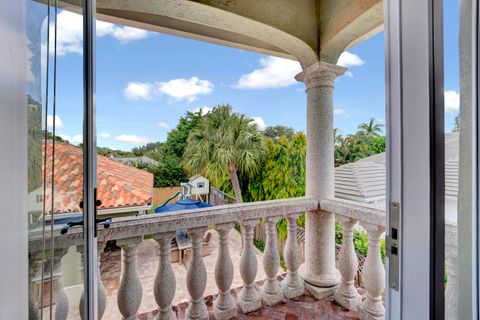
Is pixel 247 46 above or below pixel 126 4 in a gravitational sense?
above

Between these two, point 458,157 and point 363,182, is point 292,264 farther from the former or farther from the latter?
point 458,157

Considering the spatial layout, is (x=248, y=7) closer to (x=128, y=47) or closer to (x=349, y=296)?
(x=349, y=296)

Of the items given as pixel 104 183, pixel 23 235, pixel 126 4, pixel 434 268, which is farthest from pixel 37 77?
pixel 104 183

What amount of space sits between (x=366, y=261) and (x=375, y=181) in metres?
1.27

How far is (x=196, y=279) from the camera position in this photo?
1.44 meters

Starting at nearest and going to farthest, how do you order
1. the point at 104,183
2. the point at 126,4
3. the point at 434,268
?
the point at 434,268, the point at 126,4, the point at 104,183

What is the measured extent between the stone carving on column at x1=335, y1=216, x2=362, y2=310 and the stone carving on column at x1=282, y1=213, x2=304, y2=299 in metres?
0.33

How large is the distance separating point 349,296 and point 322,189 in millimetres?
838

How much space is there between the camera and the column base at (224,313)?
5.10 feet

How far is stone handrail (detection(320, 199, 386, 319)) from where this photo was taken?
1.51 meters

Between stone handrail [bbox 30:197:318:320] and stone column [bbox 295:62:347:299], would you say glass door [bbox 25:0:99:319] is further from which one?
stone column [bbox 295:62:347:299]

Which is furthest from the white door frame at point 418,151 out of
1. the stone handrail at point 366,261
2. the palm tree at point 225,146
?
the palm tree at point 225,146

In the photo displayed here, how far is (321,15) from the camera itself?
6.24ft

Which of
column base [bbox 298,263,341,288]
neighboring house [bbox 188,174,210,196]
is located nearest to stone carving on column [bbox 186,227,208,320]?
column base [bbox 298,263,341,288]
